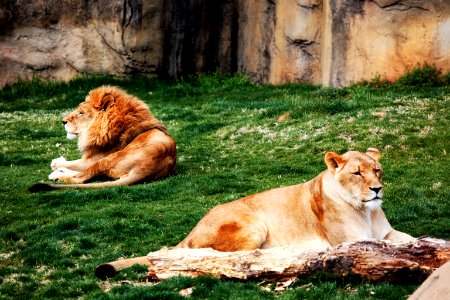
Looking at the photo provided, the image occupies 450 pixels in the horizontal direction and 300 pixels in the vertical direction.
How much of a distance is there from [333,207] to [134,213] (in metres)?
3.23

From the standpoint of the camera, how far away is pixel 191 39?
76.8 feet

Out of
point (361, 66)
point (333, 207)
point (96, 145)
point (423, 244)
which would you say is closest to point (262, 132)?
point (96, 145)

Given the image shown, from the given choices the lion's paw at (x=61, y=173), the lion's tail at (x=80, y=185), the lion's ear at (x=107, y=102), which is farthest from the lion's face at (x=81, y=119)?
the lion's tail at (x=80, y=185)

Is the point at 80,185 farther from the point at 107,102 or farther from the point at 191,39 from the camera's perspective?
the point at 191,39

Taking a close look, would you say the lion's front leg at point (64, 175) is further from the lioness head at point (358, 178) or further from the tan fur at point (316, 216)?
the lioness head at point (358, 178)

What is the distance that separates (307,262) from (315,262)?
0.07m

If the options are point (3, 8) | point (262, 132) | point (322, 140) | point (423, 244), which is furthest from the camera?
point (3, 8)

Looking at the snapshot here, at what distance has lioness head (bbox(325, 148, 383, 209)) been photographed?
7.60 meters

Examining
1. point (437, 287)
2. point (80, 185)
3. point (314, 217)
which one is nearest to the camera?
point (437, 287)

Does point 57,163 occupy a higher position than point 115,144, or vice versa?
point 115,144

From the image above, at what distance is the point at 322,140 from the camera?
1406 cm

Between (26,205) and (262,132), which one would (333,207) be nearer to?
(26,205)

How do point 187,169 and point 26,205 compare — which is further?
point 187,169

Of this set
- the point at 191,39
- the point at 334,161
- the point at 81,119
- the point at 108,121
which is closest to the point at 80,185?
the point at 108,121
